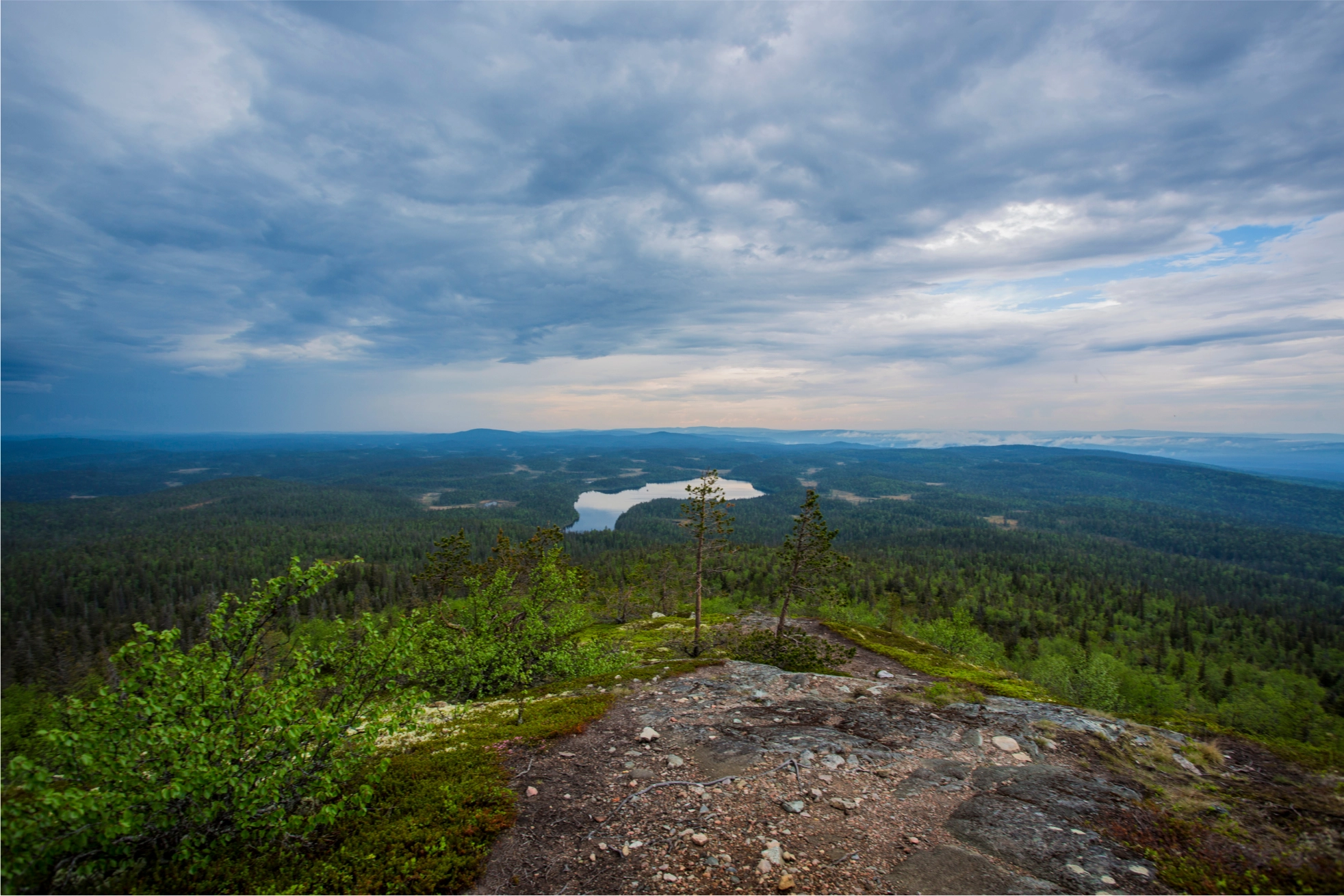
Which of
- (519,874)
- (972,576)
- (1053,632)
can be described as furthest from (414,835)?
(972,576)

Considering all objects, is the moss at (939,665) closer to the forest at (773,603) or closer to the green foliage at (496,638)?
the forest at (773,603)

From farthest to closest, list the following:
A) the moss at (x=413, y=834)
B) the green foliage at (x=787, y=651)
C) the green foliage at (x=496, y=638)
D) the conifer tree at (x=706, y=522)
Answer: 1. the conifer tree at (x=706, y=522)
2. the green foliage at (x=787, y=651)
3. the green foliage at (x=496, y=638)
4. the moss at (x=413, y=834)

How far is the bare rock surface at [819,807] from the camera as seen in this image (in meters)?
9.85

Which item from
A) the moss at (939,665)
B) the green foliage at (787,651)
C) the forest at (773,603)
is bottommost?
the forest at (773,603)

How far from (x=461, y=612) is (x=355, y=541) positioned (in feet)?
547

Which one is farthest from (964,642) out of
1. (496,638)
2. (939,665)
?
(496,638)

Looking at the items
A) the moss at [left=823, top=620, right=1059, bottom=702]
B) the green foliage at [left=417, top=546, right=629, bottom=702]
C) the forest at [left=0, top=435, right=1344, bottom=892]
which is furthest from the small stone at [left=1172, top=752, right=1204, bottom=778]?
the green foliage at [left=417, top=546, right=629, bottom=702]

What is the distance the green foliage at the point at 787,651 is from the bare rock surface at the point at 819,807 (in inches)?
368

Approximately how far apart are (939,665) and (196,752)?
134 ft

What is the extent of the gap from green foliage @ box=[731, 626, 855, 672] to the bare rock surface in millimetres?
9348

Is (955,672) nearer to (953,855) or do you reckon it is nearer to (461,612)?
(953,855)

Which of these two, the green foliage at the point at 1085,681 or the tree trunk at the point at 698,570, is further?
the green foliage at the point at 1085,681

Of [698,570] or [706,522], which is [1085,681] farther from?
[706,522]

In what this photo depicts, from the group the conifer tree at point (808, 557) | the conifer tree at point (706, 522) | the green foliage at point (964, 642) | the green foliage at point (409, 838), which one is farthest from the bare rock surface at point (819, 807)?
the green foliage at point (964, 642)
